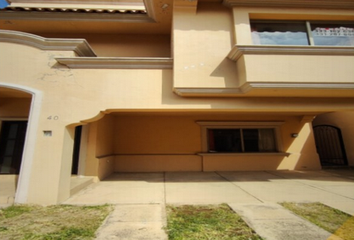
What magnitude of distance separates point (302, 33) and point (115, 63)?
5864mm

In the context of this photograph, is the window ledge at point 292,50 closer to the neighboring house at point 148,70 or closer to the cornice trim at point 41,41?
the neighboring house at point 148,70

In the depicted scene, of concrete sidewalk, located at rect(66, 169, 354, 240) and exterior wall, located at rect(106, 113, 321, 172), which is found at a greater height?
exterior wall, located at rect(106, 113, 321, 172)

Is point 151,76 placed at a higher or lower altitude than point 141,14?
lower

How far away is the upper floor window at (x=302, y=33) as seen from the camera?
5.53 metres

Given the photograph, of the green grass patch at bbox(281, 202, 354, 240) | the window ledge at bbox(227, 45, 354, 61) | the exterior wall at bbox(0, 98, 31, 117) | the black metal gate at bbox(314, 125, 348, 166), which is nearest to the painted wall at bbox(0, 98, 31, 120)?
the exterior wall at bbox(0, 98, 31, 117)

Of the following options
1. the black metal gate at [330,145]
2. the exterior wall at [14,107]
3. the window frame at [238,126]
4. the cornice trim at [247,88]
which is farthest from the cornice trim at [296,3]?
the exterior wall at [14,107]

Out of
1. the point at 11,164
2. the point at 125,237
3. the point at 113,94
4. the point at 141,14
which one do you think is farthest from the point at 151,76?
the point at 11,164

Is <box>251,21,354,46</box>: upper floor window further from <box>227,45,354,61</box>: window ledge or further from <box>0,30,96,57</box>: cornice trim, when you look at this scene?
<box>0,30,96,57</box>: cornice trim

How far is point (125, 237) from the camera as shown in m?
2.76

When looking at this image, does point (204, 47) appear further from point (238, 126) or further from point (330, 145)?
point (330, 145)

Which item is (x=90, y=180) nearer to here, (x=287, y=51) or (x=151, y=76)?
(x=151, y=76)

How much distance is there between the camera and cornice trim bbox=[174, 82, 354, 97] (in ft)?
15.3

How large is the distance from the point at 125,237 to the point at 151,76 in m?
3.86

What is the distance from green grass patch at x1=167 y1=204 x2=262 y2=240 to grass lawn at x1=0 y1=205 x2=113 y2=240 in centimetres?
132
